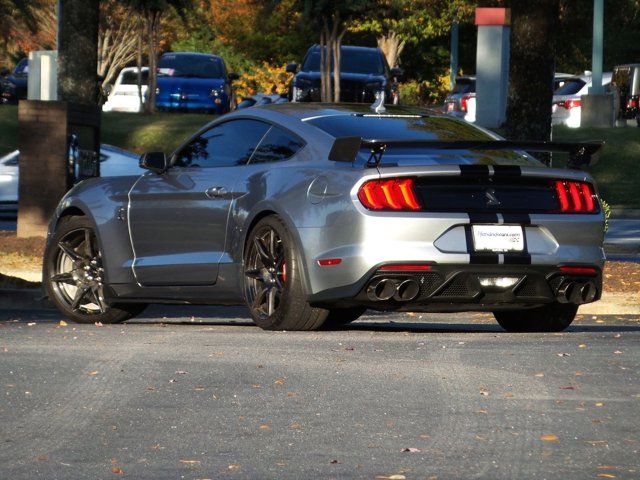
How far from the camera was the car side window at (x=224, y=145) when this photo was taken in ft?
34.5

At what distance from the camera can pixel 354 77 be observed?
3428 centimetres

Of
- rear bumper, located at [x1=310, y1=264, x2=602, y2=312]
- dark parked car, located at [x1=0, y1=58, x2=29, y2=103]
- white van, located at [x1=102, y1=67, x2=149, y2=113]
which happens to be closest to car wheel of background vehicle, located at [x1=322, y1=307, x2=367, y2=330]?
rear bumper, located at [x1=310, y1=264, x2=602, y2=312]

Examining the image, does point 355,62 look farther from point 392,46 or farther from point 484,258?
point 392,46

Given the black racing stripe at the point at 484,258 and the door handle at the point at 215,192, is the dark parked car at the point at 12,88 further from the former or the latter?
the black racing stripe at the point at 484,258

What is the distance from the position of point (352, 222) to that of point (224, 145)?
1.64 m

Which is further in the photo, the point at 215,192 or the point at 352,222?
the point at 215,192

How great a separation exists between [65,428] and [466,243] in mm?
3410

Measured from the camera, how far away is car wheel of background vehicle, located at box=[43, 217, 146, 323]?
11.3 meters

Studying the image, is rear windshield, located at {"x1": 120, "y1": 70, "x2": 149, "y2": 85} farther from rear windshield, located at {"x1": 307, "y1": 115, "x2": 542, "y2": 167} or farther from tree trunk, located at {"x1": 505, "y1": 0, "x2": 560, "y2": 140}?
rear windshield, located at {"x1": 307, "y1": 115, "x2": 542, "y2": 167}

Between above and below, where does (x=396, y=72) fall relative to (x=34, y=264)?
above

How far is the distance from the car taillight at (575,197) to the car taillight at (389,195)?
37.3 inches

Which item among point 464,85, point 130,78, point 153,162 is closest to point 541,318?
point 153,162

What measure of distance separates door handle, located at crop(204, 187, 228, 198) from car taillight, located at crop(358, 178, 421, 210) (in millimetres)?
1255

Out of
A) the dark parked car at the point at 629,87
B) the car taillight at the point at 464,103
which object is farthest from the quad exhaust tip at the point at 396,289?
the dark parked car at the point at 629,87
